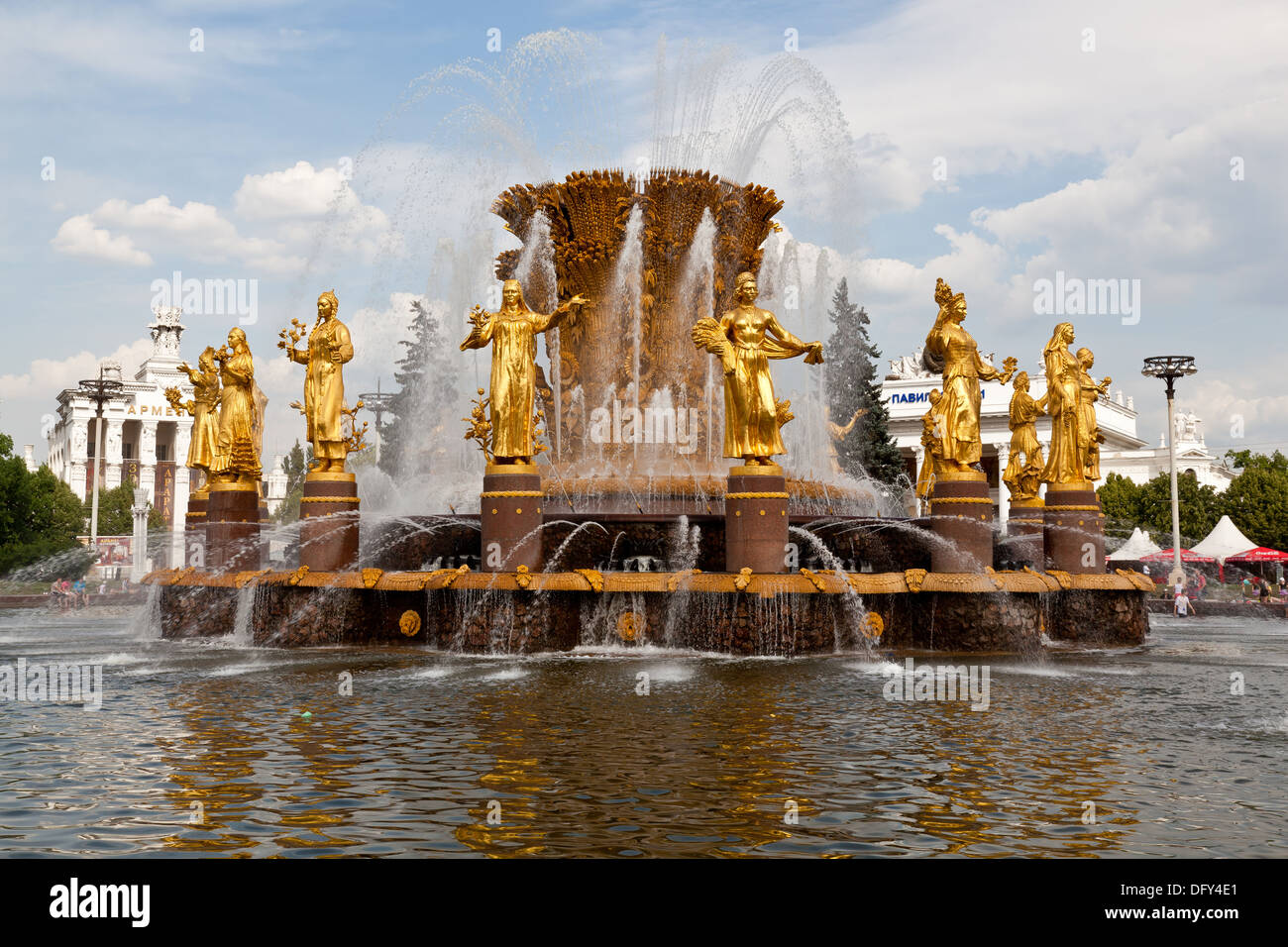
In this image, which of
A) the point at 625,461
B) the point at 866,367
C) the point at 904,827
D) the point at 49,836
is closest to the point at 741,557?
the point at 625,461

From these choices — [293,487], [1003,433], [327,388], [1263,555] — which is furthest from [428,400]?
[1003,433]

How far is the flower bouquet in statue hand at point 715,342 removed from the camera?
13695 millimetres

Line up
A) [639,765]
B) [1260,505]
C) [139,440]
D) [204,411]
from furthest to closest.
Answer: [139,440] → [1260,505] → [204,411] → [639,765]

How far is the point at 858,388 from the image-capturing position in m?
47.6

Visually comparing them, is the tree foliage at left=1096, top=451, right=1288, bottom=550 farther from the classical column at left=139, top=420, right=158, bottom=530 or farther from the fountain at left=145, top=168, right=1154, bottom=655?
the classical column at left=139, top=420, right=158, bottom=530

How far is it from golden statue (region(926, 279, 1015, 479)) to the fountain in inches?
1.4

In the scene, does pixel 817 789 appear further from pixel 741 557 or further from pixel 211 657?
pixel 211 657

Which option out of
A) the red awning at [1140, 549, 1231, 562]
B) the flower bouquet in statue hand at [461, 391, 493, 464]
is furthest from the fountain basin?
the red awning at [1140, 549, 1231, 562]

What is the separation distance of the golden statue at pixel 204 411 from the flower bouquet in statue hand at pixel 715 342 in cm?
881

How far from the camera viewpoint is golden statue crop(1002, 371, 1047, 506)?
18.3 metres

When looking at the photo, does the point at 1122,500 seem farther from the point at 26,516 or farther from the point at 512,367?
the point at 26,516

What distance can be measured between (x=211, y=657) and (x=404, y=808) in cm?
855

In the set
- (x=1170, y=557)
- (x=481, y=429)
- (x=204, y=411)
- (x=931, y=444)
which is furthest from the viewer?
(x=1170, y=557)

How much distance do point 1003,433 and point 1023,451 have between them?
5639 cm
